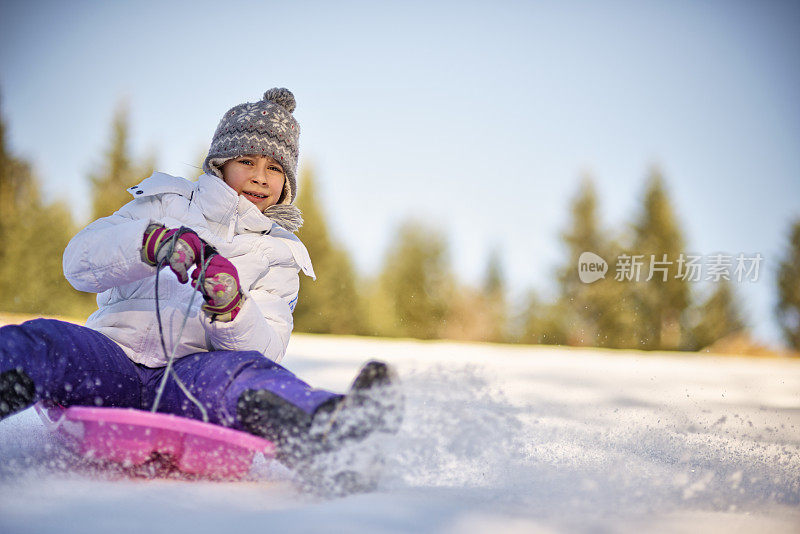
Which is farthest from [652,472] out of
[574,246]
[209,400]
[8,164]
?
[8,164]

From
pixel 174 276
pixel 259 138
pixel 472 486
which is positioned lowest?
pixel 472 486

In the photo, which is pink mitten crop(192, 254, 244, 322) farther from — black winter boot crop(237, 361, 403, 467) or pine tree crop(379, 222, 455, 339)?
pine tree crop(379, 222, 455, 339)

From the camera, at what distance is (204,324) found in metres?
1.37

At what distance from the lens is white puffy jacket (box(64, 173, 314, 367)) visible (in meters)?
1.28

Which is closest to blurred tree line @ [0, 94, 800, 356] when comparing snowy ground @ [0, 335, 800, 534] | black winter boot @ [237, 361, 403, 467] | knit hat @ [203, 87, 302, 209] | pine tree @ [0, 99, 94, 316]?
pine tree @ [0, 99, 94, 316]

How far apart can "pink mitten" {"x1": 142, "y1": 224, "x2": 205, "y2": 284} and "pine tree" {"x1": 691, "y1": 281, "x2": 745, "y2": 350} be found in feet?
42.9

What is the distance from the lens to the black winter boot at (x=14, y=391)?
104 centimetres

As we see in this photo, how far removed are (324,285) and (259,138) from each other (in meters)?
9.30

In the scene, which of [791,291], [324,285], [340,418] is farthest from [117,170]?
[791,291]

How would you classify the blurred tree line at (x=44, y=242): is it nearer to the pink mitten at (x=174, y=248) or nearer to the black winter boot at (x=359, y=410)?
the pink mitten at (x=174, y=248)

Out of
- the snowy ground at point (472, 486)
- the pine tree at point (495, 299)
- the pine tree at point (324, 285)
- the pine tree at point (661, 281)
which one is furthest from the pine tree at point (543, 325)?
the snowy ground at point (472, 486)

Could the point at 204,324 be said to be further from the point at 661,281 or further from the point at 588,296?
the point at 661,281

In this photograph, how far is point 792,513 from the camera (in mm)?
1050

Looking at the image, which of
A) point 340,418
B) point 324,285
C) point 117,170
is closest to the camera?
point 340,418
